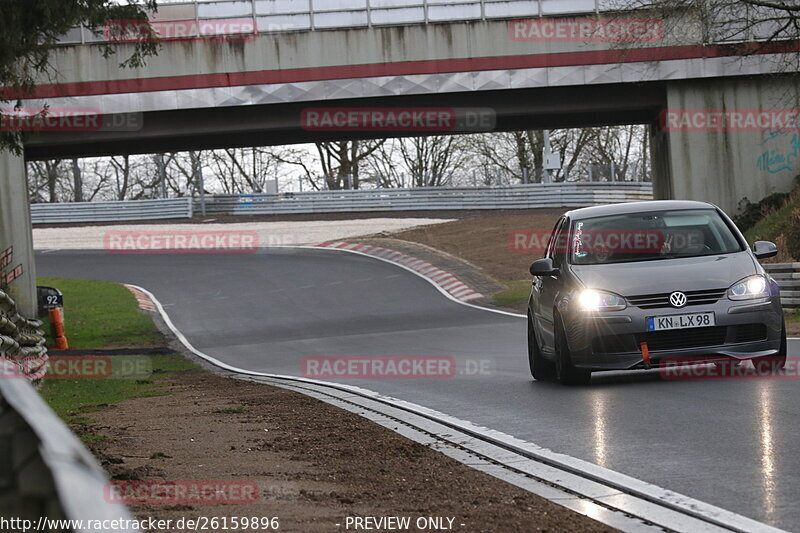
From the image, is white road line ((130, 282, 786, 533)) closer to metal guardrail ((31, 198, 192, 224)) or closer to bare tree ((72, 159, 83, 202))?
metal guardrail ((31, 198, 192, 224))

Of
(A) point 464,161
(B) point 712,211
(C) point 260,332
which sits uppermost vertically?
(A) point 464,161

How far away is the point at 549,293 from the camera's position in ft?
38.6

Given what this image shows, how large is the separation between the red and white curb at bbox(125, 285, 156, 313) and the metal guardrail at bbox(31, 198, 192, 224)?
889 inches

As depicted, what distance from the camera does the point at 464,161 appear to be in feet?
268

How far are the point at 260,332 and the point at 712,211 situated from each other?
56.1 ft

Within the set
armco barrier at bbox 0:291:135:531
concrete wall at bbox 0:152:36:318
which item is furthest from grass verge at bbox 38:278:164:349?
armco barrier at bbox 0:291:135:531

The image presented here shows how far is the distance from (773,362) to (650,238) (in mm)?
1640

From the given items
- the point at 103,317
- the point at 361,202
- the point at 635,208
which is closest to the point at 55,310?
the point at 103,317

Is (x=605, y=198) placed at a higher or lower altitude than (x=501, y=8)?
lower

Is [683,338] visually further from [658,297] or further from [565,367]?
[565,367]

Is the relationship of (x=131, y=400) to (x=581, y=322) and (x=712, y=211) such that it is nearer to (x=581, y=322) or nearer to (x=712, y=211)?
(x=581, y=322)

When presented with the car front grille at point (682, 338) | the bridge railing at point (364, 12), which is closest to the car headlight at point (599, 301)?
the car front grille at point (682, 338)

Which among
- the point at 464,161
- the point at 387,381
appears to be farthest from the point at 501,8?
the point at 464,161

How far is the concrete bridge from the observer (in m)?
31.0
